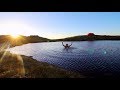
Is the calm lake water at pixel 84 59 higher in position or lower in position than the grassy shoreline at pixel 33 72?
lower

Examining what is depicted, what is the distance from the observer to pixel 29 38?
624 ft

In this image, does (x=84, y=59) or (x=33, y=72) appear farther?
(x=84, y=59)

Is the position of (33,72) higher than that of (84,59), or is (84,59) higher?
(33,72)

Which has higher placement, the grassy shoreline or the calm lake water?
the grassy shoreline

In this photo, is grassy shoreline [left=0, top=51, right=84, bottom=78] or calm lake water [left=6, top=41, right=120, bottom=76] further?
calm lake water [left=6, top=41, right=120, bottom=76]

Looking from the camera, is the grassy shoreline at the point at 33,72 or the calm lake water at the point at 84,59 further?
the calm lake water at the point at 84,59
